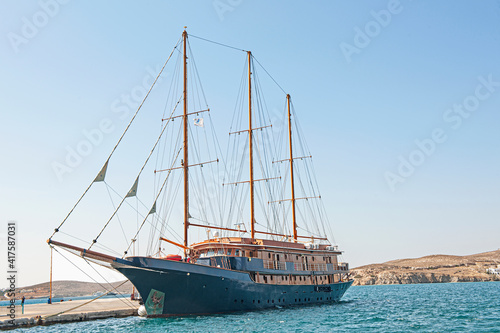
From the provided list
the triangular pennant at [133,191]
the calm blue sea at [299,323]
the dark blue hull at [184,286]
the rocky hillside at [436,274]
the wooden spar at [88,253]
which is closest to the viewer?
the calm blue sea at [299,323]

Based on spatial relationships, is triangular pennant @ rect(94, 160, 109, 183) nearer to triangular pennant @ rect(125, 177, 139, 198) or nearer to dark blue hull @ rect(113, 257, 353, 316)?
triangular pennant @ rect(125, 177, 139, 198)

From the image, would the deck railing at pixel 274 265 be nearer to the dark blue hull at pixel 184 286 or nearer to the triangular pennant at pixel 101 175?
the dark blue hull at pixel 184 286

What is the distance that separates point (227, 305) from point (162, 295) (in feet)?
16.9

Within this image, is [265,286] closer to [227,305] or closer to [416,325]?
[227,305]

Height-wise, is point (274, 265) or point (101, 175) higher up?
point (101, 175)

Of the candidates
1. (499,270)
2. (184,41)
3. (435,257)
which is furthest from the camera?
(435,257)

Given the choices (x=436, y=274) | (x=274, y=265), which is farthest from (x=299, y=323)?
(x=436, y=274)

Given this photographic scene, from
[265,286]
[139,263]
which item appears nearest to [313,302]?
[265,286]

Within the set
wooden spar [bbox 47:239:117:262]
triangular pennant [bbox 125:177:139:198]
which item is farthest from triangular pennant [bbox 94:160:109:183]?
wooden spar [bbox 47:239:117:262]

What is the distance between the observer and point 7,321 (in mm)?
28828

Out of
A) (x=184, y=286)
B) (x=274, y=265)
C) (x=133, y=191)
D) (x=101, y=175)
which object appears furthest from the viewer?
(x=274, y=265)

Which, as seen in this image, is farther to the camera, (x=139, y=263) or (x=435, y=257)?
(x=435, y=257)

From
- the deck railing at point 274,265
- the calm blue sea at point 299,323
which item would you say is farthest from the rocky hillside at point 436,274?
the calm blue sea at point 299,323

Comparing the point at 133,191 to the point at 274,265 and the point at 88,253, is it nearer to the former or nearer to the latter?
the point at 88,253
